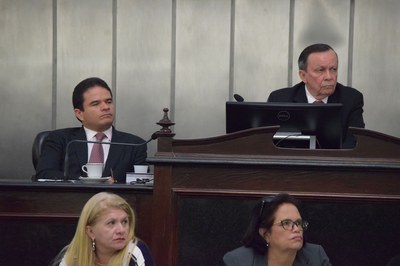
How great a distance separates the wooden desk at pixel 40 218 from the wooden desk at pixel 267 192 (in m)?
0.34

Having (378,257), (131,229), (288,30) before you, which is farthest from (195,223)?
(288,30)

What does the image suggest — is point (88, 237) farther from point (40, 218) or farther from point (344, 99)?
point (344, 99)

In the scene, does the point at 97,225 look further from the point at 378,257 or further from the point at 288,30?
the point at 288,30

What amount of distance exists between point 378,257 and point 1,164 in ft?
11.8

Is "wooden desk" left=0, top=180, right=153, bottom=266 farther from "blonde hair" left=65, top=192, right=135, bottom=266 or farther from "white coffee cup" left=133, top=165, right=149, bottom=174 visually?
"blonde hair" left=65, top=192, right=135, bottom=266

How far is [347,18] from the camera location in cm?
825

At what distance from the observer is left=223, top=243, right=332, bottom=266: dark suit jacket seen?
528cm

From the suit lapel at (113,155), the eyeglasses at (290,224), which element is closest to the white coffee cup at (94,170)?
the suit lapel at (113,155)

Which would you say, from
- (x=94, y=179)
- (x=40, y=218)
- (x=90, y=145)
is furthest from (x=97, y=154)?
(x=40, y=218)

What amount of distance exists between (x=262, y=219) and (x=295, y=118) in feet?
2.43

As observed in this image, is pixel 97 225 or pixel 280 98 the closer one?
pixel 97 225

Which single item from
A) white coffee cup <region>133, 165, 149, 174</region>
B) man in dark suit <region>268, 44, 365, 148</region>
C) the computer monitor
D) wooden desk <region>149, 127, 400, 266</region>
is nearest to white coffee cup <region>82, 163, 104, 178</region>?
white coffee cup <region>133, 165, 149, 174</region>

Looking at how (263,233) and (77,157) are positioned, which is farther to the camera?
(77,157)

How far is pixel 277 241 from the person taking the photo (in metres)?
5.25
